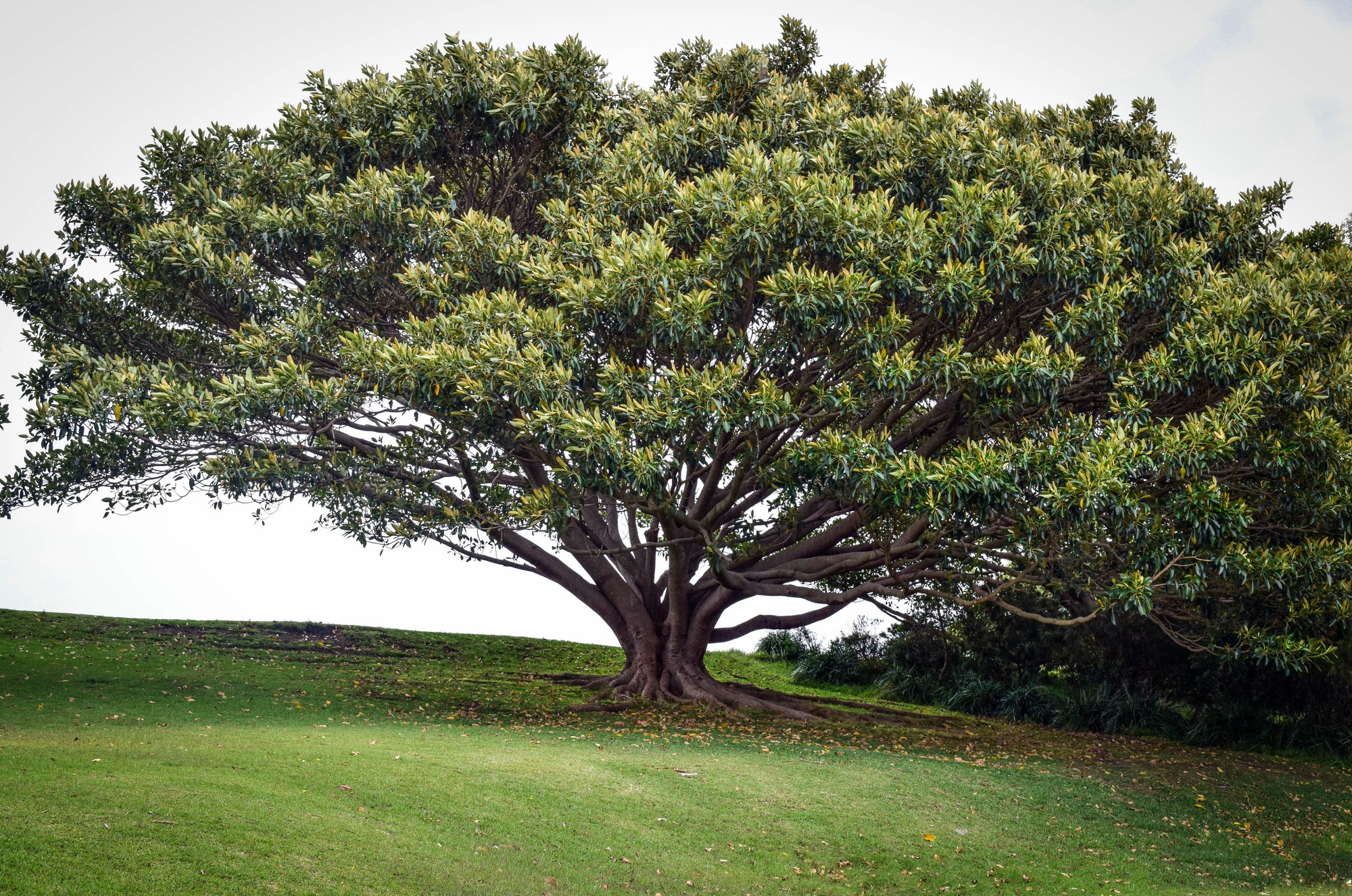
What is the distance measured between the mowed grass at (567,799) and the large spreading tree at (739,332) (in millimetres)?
2331

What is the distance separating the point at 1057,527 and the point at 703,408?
4.68 m

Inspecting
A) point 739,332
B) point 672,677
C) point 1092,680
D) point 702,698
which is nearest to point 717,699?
point 702,698

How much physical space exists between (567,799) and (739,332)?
5.50 m

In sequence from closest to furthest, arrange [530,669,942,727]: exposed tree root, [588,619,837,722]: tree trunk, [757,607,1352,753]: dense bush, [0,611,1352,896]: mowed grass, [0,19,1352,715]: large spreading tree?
[0,611,1352,896]: mowed grass < [0,19,1352,715]: large spreading tree < [530,669,942,727]: exposed tree root < [588,619,837,722]: tree trunk < [757,607,1352,753]: dense bush

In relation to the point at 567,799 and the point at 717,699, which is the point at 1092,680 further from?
the point at 567,799

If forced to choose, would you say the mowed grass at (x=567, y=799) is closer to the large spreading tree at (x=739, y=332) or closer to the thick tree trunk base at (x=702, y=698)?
the thick tree trunk base at (x=702, y=698)

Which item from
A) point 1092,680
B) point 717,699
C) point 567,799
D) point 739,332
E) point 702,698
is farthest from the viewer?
point 1092,680

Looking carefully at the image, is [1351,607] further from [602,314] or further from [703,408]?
[602,314]

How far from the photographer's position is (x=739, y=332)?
11.5 metres

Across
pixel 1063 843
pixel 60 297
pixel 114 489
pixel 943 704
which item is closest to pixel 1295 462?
pixel 1063 843

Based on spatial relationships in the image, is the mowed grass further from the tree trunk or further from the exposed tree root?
the tree trunk

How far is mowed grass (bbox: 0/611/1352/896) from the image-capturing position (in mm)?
6797

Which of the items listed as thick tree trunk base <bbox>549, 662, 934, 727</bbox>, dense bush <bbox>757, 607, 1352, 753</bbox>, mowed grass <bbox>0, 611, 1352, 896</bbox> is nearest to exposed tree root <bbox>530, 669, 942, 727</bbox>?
thick tree trunk base <bbox>549, 662, 934, 727</bbox>

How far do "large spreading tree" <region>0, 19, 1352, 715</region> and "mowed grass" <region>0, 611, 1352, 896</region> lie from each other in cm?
233
